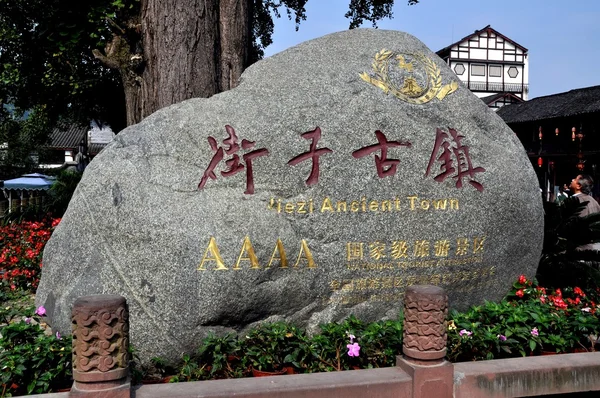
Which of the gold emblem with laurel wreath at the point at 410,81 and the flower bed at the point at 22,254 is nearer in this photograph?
the gold emblem with laurel wreath at the point at 410,81

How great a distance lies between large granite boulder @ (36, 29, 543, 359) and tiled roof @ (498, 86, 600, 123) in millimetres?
18187

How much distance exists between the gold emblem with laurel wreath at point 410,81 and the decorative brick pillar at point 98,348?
2715mm

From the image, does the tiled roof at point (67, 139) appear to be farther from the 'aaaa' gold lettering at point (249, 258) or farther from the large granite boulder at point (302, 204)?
the 'aaaa' gold lettering at point (249, 258)

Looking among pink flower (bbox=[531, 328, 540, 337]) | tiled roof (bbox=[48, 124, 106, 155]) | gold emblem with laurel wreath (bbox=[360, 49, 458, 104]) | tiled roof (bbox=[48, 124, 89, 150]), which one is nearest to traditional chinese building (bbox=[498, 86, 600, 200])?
gold emblem with laurel wreath (bbox=[360, 49, 458, 104])

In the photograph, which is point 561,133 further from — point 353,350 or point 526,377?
point 353,350

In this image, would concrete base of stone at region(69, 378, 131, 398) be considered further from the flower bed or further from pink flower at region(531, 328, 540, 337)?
the flower bed

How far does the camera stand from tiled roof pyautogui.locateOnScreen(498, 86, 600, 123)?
70.2ft

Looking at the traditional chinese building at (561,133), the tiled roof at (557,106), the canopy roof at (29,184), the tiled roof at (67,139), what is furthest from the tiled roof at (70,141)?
the traditional chinese building at (561,133)

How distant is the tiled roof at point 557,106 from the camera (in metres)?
21.4

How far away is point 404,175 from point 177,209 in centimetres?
178

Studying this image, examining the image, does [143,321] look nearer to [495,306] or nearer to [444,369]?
[444,369]

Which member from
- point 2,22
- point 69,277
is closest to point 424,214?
point 69,277

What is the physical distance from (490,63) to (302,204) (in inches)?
1348

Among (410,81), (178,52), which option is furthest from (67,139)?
(410,81)
